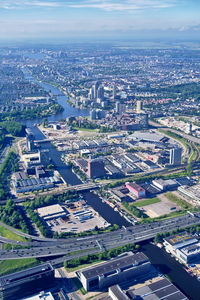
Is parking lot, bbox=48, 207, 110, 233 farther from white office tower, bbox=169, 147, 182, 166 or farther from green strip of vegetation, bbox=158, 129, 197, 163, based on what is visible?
green strip of vegetation, bbox=158, 129, 197, 163

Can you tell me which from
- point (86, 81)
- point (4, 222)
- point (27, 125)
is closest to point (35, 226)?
point (4, 222)

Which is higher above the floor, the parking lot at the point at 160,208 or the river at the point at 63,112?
the river at the point at 63,112

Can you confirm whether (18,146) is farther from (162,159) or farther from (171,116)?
(171,116)

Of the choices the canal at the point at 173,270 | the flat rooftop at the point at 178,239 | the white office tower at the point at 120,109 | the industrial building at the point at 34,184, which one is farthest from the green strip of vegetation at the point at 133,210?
the white office tower at the point at 120,109

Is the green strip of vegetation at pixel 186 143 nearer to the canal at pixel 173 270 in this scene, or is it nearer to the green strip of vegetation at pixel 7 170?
the canal at pixel 173 270

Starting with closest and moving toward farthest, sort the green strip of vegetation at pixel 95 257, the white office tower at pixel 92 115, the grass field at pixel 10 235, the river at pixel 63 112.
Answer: the green strip of vegetation at pixel 95 257 < the grass field at pixel 10 235 < the white office tower at pixel 92 115 < the river at pixel 63 112

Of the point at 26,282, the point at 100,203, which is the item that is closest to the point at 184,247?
the point at 100,203

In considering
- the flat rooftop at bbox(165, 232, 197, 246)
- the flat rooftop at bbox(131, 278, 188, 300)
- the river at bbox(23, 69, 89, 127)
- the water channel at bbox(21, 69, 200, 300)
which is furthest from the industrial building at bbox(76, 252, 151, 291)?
the river at bbox(23, 69, 89, 127)
